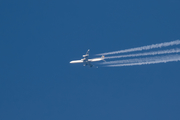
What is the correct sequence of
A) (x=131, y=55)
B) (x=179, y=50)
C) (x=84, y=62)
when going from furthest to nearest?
(x=84, y=62), (x=131, y=55), (x=179, y=50)

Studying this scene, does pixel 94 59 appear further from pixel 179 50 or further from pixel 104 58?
pixel 179 50

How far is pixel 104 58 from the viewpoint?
A: 60.7m

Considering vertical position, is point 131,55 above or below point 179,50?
above

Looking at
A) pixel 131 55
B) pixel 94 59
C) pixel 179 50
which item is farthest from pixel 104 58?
pixel 179 50

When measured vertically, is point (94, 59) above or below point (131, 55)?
above

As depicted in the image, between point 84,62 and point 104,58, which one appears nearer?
point 104,58

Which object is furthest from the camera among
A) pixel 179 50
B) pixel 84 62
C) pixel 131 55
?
pixel 84 62

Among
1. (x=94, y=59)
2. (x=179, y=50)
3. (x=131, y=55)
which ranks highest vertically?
(x=94, y=59)

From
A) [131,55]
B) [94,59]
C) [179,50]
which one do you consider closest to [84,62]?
[94,59]

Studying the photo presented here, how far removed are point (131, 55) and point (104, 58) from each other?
8250 mm

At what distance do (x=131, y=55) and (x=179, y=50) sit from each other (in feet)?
34.1

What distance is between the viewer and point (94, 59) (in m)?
62.8

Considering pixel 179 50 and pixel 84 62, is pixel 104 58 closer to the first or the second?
pixel 84 62

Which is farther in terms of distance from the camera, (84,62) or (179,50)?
(84,62)
